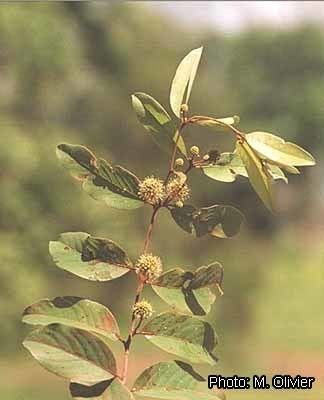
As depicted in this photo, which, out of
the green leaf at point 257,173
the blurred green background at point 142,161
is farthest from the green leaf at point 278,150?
the blurred green background at point 142,161

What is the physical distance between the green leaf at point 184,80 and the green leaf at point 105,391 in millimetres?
86

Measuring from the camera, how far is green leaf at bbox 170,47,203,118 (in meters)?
0.23

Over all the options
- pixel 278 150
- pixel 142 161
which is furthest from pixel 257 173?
pixel 142 161

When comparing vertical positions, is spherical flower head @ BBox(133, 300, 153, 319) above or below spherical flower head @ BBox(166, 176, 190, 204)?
below

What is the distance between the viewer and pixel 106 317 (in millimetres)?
221

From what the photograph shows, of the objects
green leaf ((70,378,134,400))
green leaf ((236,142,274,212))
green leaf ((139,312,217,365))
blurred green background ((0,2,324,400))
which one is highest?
blurred green background ((0,2,324,400))

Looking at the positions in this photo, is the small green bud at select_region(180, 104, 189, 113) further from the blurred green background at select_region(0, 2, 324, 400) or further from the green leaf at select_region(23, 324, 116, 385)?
the blurred green background at select_region(0, 2, 324, 400)

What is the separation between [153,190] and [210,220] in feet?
0.07

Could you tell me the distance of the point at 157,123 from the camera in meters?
0.23

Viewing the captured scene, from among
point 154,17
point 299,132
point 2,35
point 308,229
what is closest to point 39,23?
point 2,35

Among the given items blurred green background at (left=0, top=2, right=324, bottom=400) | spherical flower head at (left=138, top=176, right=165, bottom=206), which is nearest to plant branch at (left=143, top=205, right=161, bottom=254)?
spherical flower head at (left=138, top=176, right=165, bottom=206)

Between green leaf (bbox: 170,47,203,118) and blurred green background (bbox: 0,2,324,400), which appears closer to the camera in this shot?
green leaf (bbox: 170,47,203,118)

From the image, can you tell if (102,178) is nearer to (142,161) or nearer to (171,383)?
(171,383)

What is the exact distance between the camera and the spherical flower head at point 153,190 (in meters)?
0.22
